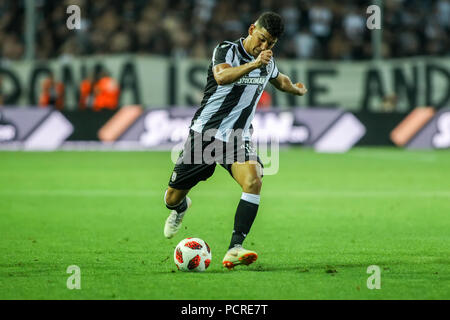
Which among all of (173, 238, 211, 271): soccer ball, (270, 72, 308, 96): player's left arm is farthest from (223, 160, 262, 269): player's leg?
(270, 72, 308, 96): player's left arm

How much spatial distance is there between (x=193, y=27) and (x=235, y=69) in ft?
59.2

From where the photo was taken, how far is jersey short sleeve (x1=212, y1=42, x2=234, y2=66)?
7473 mm

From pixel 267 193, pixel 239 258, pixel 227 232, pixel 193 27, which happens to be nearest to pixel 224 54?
pixel 239 258

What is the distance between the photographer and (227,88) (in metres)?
7.83

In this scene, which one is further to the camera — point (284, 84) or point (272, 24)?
point (284, 84)

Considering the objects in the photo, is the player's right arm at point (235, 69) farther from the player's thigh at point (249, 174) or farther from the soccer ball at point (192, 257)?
the soccer ball at point (192, 257)

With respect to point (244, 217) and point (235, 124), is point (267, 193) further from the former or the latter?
point (244, 217)

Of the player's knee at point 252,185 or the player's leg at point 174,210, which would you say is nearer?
the player's knee at point 252,185

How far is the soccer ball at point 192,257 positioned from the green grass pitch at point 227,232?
0.09 metres

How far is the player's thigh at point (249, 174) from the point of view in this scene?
7520 millimetres

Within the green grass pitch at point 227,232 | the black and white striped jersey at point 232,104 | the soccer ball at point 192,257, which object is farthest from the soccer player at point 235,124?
the green grass pitch at point 227,232

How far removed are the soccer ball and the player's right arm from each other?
134cm

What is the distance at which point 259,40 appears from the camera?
24.4ft
